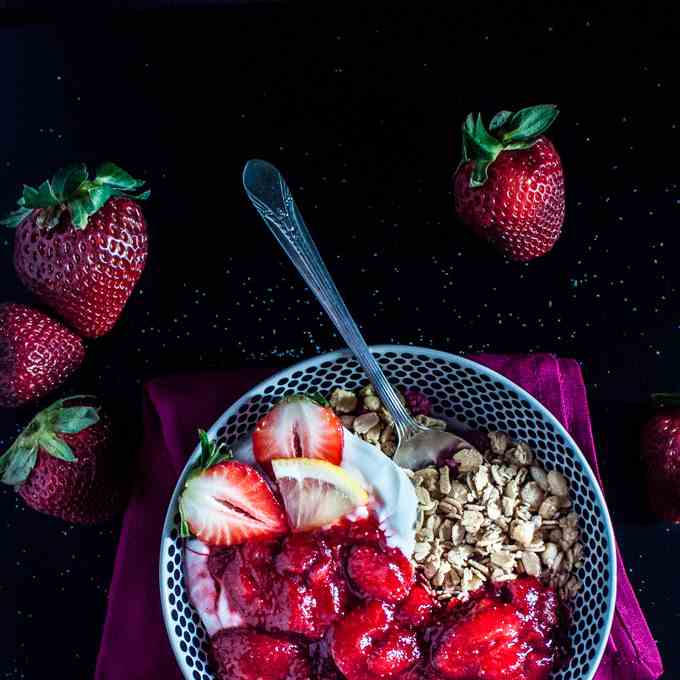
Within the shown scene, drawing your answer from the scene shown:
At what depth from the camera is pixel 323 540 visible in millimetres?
1075

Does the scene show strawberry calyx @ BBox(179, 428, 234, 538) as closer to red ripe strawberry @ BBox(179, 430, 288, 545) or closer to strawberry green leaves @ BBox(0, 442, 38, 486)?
red ripe strawberry @ BBox(179, 430, 288, 545)

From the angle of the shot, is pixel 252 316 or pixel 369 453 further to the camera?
pixel 252 316

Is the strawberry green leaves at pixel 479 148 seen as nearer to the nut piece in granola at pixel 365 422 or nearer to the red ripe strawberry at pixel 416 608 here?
the nut piece in granola at pixel 365 422

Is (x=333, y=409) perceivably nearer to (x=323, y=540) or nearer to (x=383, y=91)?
(x=323, y=540)

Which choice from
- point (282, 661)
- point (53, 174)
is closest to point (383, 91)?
point (53, 174)

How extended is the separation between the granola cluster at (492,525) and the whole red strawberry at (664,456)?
0.12m

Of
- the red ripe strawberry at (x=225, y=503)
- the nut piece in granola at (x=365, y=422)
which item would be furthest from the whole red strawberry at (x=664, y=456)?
the red ripe strawberry at (x=225, y=503)

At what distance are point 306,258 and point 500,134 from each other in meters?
0.26

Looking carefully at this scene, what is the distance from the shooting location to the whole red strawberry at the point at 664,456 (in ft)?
3.72

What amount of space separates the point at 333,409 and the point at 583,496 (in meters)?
0.30

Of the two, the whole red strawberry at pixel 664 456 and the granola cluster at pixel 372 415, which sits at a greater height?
the granola cluster at pixel 372 415

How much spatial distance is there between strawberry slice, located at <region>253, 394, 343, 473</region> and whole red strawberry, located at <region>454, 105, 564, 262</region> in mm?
287

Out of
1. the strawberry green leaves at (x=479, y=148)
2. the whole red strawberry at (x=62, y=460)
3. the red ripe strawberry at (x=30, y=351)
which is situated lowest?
the whole red strawberry at (x=62, y=460)

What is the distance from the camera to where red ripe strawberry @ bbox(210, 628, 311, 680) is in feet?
3.48
